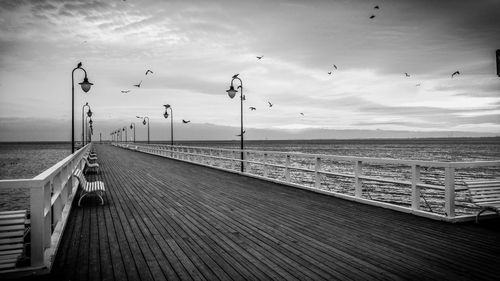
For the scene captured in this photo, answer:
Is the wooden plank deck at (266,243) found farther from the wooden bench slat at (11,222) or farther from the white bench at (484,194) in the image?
the wooden bench slat at (11,222)

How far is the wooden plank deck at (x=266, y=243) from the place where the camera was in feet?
12.9

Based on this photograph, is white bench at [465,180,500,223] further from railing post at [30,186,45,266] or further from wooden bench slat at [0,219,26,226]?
wooden bench slat at [0,219,26,226]

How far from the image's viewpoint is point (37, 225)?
12.7 feet

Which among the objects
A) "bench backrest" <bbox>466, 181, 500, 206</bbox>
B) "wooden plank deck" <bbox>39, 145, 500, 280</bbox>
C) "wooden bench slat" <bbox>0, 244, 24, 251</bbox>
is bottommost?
"wooden plank deck" <bbox>39, 145, 500, 280</bbox>

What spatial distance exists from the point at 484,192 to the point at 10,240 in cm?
733

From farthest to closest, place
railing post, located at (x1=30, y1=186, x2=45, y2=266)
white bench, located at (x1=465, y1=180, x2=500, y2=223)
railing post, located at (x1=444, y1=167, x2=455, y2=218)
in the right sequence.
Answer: railing post, located at (x1=444, y1=167, x2=455, y2=218), white bench, located at (x1=465, y1=180, x2=500, y2=223), railing post, located at (x1=30, y1=186, x2=45, y2=266)

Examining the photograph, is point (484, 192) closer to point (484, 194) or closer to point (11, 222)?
point (484, 194)

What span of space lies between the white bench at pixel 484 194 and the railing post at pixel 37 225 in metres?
6.64

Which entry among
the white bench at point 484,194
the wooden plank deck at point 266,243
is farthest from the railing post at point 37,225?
the white bench at point 484,194

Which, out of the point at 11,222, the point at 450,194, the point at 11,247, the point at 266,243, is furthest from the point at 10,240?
the point at 450,194

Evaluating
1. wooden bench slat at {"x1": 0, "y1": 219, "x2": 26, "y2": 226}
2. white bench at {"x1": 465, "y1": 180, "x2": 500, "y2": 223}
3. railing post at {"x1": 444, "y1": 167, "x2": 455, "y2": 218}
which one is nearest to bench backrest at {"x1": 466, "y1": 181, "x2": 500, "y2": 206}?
white bench at {"x1": 465, "y1": 180, "x2": 500, "y2": 223}

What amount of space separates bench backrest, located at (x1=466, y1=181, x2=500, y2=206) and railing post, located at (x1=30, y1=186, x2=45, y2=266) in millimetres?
6649

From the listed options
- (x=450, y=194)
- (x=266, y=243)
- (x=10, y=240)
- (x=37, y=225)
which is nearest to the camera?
(x=10, y=240)

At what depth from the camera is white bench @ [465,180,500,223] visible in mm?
6109
